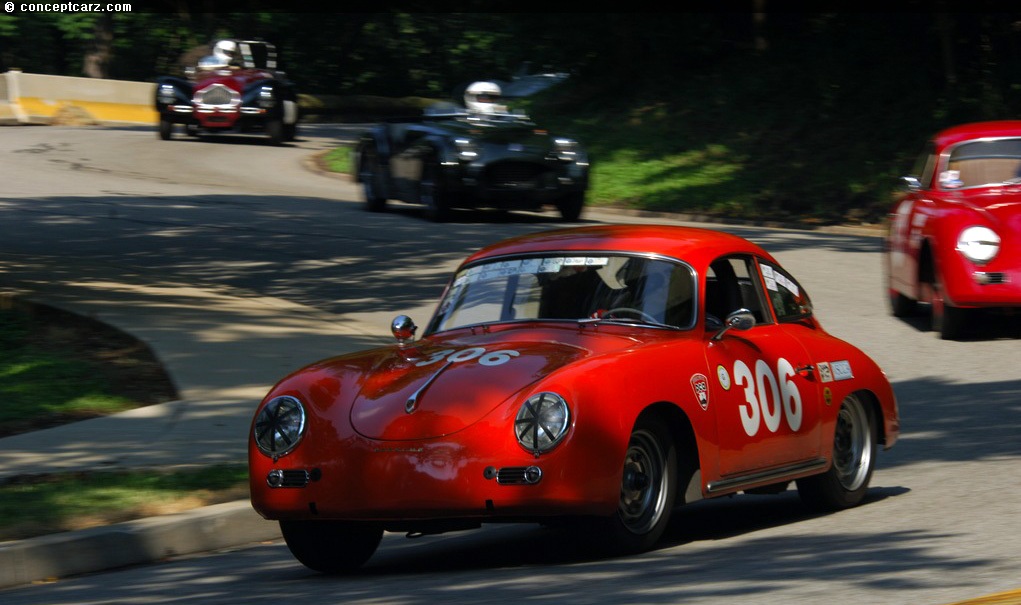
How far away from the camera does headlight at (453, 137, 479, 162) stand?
2111 centimetres

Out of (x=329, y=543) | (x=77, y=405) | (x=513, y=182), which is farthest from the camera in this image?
(x=513, y=182)

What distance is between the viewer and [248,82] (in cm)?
3491

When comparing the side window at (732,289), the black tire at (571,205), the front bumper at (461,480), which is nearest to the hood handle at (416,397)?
A: the front bumper at (461,480)

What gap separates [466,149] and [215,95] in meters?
14.7

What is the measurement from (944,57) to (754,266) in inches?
922

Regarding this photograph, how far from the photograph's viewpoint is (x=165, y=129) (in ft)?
115

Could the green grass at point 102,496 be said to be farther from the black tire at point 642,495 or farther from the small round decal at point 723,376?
the small round decal at point 723,376

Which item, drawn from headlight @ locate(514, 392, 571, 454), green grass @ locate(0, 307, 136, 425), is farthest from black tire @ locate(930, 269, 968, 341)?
headlight @ locate(514, 392, 571, 454)

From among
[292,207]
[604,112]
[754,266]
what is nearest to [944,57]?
[604,112]

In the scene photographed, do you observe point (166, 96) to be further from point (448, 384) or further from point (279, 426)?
point (448, 384)

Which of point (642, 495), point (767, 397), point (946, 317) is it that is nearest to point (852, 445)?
point (767, 397)

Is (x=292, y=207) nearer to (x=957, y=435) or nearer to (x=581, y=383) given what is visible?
(x=957, y=435)

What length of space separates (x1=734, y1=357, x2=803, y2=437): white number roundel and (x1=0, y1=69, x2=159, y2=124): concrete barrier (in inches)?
1379

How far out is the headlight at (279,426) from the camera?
22.9 feet
